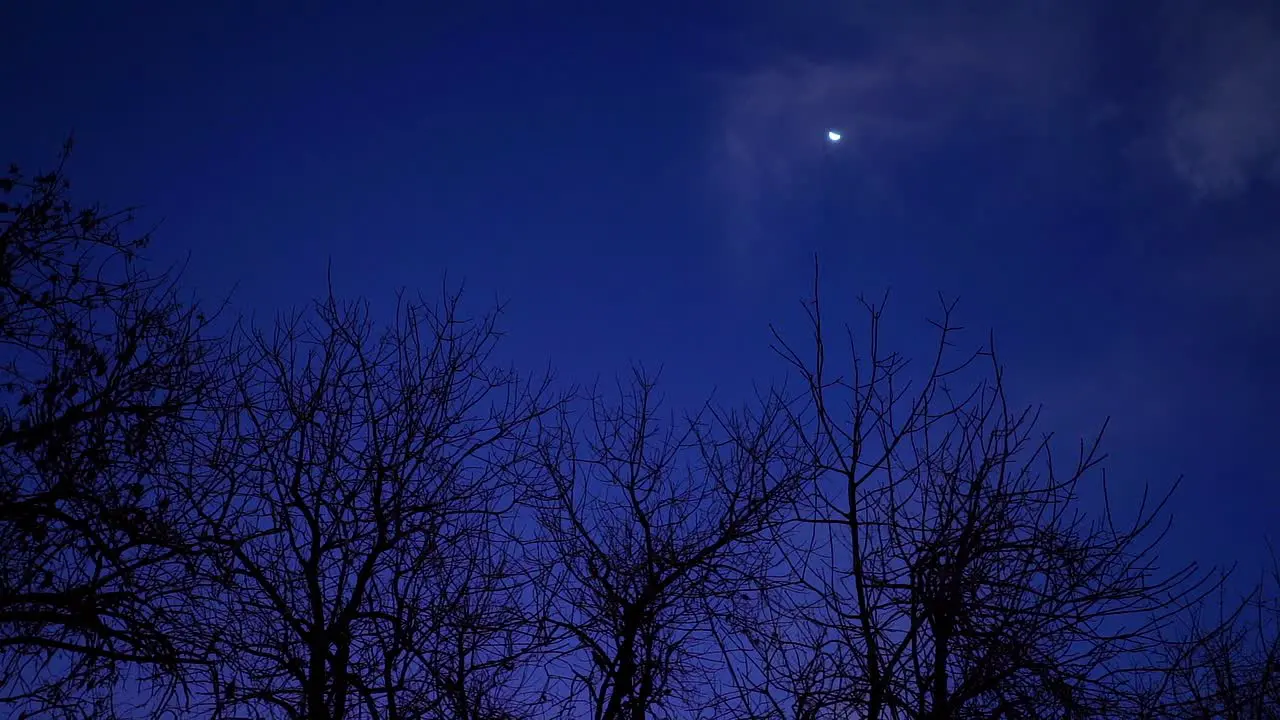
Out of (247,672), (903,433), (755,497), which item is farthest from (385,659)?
(903,433)

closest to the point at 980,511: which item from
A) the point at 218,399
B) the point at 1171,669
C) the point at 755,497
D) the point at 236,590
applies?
the point at 1171,669

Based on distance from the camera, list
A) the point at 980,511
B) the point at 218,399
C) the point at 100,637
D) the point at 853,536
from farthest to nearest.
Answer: the point at 218,399, the point at 100,637, the point at 853,536, the point at 980,511

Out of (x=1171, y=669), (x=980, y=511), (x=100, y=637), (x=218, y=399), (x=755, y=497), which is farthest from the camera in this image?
(x=755, y=497)

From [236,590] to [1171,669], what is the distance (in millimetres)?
6446

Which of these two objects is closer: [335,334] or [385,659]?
[385,659]

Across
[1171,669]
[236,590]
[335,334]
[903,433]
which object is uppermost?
[335,334]

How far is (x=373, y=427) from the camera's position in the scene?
7.79m

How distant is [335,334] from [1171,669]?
7.03m

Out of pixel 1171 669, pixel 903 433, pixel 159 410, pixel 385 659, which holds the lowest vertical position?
pixel 1171 669

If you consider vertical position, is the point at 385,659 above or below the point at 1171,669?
above

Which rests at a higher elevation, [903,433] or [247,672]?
[903,433]

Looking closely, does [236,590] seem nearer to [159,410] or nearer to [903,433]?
[159,410]

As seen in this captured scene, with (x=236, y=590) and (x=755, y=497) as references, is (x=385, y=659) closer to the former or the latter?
(x=236, y=590)

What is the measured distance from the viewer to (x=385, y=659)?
7.03 m
